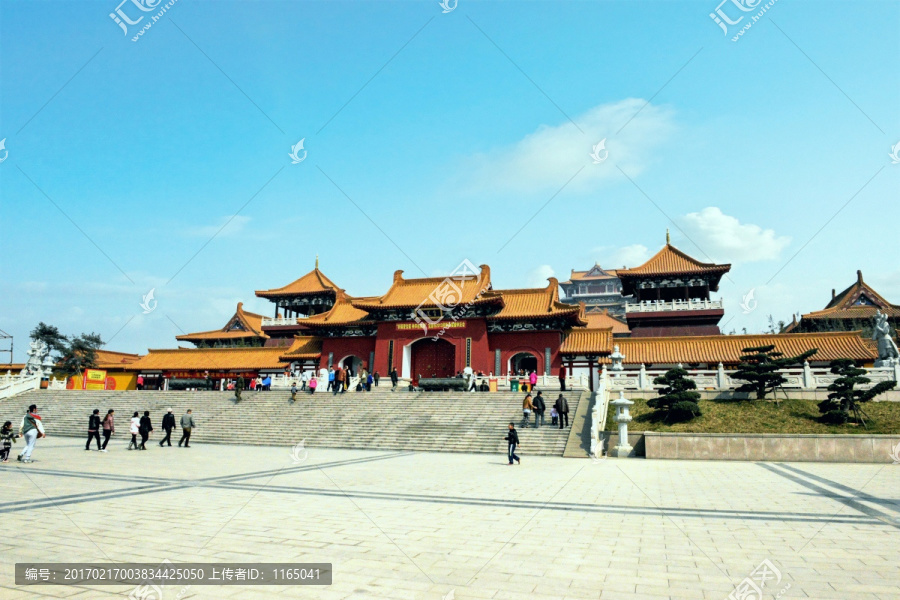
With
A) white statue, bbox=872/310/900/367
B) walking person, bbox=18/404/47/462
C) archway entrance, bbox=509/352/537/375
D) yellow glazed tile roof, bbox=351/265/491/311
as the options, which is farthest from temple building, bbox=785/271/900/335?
walking person, bbox=18/404/47/462

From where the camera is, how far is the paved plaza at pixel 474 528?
464 centimetres

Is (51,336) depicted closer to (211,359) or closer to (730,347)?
(211,359)

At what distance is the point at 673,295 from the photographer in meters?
37.7

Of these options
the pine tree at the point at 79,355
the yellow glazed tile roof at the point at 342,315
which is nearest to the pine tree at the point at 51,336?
the pine tree at the point at 79,355

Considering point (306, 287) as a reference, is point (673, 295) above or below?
below

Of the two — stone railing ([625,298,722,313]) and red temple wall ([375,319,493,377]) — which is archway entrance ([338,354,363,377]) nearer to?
red temple wall ([375,319,493,377])

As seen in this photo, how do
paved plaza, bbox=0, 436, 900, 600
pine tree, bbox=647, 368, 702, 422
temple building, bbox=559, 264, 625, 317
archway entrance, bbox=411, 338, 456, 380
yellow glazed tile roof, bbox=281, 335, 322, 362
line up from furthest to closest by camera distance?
temple building, bbox=559, 264, 625, 317, yellow glazed tile roof, bbox=281, 335, 322, 362, archway entrance, bbox=411, 338, 456, 380, pine tree, bbox=647, 368, 702, 422, paved plaza, bbox=0, 436, 900, 600

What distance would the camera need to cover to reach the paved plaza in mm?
4645

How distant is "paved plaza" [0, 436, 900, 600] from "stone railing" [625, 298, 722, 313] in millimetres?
23955

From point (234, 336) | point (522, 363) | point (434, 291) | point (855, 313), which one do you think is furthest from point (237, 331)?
point (855, 313)

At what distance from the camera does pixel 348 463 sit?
13.7 metres

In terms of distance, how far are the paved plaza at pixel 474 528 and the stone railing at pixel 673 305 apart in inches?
943

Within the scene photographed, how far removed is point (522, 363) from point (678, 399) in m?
12.1

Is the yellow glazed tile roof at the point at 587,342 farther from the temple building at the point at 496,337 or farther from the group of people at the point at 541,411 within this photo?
the group of people at the point at 541,411
